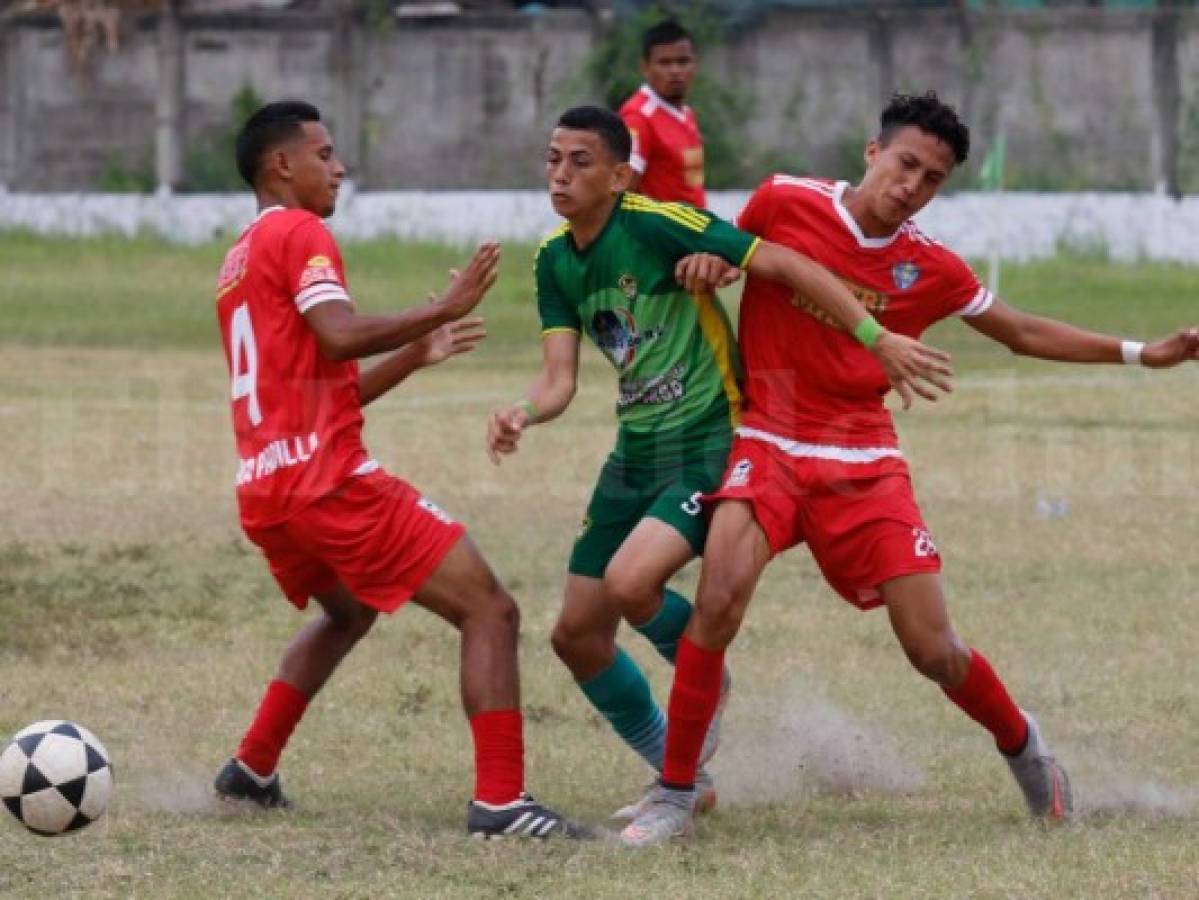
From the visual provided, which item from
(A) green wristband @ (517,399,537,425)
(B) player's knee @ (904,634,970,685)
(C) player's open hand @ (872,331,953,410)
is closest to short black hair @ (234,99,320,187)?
(A) green wristband @ (517,399,537,425)

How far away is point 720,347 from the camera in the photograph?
715 cm

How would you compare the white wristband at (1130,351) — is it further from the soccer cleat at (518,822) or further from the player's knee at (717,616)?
the soccer cleat at (518,822)

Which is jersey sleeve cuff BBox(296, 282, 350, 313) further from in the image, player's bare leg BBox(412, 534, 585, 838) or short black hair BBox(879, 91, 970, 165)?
short black hair BBox(879, 91, 970, 165)

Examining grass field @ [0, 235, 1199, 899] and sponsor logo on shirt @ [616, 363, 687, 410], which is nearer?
grass field @ [0, 235, 1199, 899]

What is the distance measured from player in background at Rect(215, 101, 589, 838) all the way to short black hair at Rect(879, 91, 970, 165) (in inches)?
46.9

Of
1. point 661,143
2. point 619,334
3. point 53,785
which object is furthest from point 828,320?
point 661,143

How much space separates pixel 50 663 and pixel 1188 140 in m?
23.1

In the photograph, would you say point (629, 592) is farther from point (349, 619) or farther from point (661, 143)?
point (661, 143)

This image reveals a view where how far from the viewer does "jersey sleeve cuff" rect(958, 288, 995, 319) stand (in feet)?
23.7

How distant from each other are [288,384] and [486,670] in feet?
3.06

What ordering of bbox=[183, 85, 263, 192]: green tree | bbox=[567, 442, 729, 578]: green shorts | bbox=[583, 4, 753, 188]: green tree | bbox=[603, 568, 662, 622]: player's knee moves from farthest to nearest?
1. bbox=[183, 85, 263, 192]: green tree
2. bbox=[583, 4, 753, 188]: green tree
3. bbox=[567, 442, 729, 578]: green shorts
4. bbox=[603, 568, 662, 622]: player's knee

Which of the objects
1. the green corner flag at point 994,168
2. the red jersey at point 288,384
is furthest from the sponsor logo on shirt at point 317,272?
the green corner flag at point 994,168

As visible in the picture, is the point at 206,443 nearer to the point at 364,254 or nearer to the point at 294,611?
the point at 294,611

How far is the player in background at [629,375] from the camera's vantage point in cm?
694
